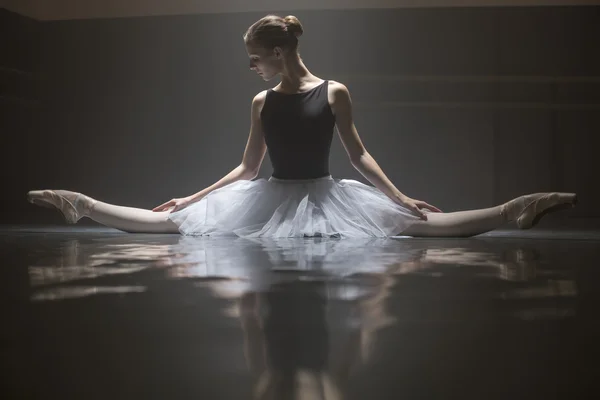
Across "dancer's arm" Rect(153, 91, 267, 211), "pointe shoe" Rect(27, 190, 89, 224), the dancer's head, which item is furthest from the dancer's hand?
"pointe shoe" Rect(27, 190, 89, 224)

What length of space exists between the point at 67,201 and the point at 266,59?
1029 mm

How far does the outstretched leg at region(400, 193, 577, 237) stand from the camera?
2.29 metres

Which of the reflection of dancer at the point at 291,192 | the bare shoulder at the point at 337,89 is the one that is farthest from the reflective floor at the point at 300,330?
the bare shoulder at the point at 337,89

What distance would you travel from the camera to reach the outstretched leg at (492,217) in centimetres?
229

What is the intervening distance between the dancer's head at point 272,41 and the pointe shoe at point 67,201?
930mm

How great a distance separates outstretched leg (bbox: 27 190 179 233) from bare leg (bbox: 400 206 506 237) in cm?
103

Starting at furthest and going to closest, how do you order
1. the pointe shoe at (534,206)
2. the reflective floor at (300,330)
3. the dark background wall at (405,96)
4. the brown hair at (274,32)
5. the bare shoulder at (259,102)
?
the dark background wall at (405,96)
the bare shoulder at (259,102)
the brown hair at (274,32)
the pointe shoe at (534,206)
the reflective floor at (300,330)

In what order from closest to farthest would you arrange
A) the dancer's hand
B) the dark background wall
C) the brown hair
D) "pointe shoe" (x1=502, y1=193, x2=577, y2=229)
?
"pointe shoe" (x1=502, y1=193, x2=577, y2=229) < the dancer's hand < the brown hair < the dark background wall

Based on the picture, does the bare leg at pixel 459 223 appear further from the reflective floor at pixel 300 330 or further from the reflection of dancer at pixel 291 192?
the reflective floor at pixel 300 330

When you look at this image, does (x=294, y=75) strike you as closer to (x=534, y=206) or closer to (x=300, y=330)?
(x=534, y=206)

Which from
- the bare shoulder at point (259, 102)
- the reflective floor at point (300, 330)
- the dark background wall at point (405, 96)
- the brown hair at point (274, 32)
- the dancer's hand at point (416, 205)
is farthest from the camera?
the dark background wall at point (405, 96)

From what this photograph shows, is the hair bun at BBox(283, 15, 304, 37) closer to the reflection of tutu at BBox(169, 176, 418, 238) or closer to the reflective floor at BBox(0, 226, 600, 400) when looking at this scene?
the reflection of tutu at BBox(169, 176, 418, 238)

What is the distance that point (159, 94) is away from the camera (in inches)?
159

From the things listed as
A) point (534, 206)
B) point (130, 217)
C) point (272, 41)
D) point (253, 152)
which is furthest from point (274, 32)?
point (534, 206)
